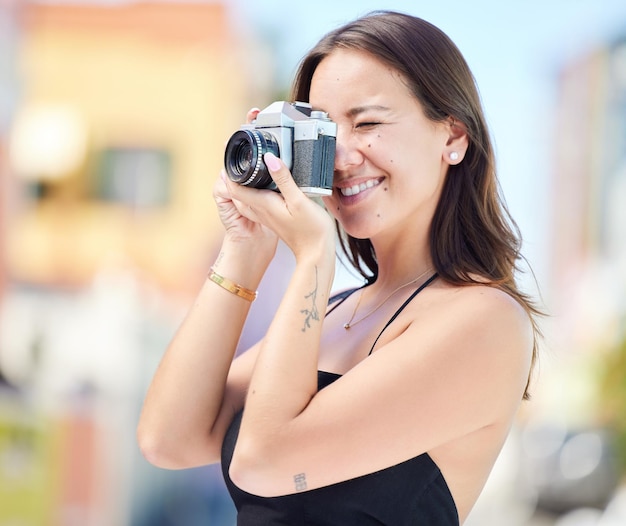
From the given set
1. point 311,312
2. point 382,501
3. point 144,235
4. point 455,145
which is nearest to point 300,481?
point 382,501

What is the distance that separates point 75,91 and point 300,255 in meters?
5.27

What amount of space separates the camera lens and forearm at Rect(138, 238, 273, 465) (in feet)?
0.58

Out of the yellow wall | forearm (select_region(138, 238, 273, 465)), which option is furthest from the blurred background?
forearm (select_region(138, 238, 273, 465))

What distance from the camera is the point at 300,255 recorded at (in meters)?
1.30

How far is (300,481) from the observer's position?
1.22 m

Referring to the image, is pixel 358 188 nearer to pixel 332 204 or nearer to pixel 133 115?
pixel 332 204

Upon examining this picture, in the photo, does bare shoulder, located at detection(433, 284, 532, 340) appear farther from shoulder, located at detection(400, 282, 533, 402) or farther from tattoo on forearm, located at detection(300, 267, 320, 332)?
tattoo on forearm, located at detection(300, 267, 320, 332)

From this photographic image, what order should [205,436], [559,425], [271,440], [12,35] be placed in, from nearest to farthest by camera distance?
[271,440]
[205,436]
[12,35]
[559,425]

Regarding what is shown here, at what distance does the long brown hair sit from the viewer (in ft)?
4.50

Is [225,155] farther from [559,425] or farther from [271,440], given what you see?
[559,425]

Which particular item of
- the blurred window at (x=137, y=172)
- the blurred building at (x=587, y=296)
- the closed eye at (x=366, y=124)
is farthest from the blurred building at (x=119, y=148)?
the closed eye at (x=366, y=124)

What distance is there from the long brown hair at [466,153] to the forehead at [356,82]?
0.01 metres

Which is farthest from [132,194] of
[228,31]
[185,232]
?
[228,31]

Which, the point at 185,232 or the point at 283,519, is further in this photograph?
the point at 185,232
